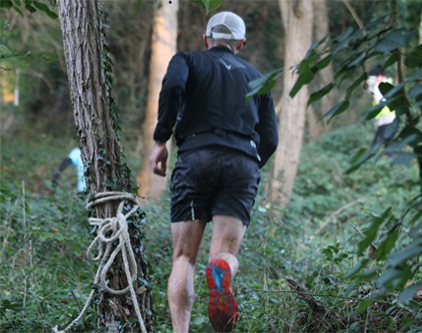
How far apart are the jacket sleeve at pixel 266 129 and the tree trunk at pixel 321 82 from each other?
13683 millimetres

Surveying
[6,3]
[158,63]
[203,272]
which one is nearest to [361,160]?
[6,3]

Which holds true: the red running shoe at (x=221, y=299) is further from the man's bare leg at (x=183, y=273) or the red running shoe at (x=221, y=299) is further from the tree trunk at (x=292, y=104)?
the tree trunk at (x=292, y=104)

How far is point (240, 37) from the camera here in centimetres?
338

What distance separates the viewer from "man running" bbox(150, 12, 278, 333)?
2963 millimetres

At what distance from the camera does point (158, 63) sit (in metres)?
10.4

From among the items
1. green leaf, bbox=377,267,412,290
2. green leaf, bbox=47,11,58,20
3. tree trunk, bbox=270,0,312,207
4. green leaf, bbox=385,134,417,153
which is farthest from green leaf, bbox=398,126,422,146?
tree trunk, bbox=270,0,312,207

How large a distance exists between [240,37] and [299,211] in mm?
7430

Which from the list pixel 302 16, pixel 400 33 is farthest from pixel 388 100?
pixel 302 16

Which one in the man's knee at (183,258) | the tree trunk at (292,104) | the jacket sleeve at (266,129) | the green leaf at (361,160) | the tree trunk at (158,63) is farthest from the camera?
the tree trunk at (158,63)

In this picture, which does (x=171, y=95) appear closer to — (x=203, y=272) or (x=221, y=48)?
(x=221, y=48)

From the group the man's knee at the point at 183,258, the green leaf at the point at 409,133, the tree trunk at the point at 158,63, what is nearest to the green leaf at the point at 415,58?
the green leaf at the point at 409,133

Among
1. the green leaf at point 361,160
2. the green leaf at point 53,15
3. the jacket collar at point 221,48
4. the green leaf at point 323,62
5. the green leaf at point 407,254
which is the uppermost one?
the green leaf at point 53,15

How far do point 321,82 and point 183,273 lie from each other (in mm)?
16038

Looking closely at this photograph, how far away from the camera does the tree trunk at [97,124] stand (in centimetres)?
291
